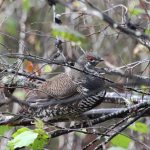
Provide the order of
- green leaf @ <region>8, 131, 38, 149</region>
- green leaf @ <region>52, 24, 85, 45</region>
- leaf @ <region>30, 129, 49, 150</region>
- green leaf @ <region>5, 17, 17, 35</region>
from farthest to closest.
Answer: green leaf @ <region>5, 17, 17, 35</region>, leaf @ <region>30, 129, 49, 150</region>, green leaf @ <region>8, 131, 38, 149</region>, green leaf @ <region>52, 24, 85, 45</region>

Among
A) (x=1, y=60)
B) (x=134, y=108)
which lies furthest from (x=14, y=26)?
(x=134, y=108)

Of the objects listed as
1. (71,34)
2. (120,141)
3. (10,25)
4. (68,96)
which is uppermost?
(10,25)

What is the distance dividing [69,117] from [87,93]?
281 millimetres

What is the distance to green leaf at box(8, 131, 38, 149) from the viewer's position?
256cm

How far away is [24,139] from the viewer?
2.58m

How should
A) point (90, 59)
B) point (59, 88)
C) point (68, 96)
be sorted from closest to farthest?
point (68, 96) → point (59, 88) → point (90, 59)

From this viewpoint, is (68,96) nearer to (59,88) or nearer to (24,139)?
(59,88)

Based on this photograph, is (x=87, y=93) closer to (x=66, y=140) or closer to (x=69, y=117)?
(x=69, y=117)

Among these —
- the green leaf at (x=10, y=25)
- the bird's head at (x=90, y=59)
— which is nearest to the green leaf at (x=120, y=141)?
the bird's head at (x=90, y=59)

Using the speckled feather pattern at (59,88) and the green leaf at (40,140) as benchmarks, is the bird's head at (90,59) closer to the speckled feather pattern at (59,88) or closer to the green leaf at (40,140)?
the speckled feather pattern at (59,88)

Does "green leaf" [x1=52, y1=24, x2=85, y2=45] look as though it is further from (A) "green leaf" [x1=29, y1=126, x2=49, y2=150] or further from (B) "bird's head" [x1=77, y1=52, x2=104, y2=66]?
(B) "bird's head" [x1=77, y1=52, x2=104, y2=66]

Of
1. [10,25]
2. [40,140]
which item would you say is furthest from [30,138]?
[10,25]

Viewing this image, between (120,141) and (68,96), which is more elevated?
(68,96)

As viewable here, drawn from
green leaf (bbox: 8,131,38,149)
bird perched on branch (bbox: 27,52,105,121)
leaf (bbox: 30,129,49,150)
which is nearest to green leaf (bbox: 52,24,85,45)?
green leaf (bbox: 8,131,38,149)
